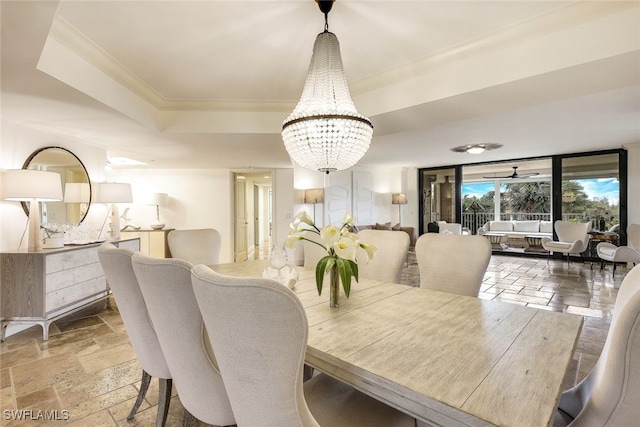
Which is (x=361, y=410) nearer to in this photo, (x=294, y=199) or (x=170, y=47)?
(x=170, y=47)

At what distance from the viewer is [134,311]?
4.46 ft

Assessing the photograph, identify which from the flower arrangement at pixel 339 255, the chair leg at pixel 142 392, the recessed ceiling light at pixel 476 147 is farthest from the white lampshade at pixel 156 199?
the recessed ceiling light at pixel 476 147

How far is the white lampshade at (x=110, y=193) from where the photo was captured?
150 inches

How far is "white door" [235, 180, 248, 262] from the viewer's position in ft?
21.7

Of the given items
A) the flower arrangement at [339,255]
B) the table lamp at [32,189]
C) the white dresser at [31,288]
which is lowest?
the white dresser at [31,288]

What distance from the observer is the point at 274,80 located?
2.82m

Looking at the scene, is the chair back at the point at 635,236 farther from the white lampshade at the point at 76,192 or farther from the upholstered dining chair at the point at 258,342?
the white lampshade at the point at 76,192

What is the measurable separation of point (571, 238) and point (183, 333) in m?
7.03

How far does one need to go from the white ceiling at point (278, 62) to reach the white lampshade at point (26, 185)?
56 cm

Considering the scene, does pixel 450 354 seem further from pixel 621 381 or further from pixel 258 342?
pixel 258 342

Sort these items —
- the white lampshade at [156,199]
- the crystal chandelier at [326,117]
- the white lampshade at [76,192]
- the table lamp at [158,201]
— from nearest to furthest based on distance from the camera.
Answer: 1. the crystal chandelier at [326,117]
2. the white lampshade at [76,192]
3. the table lamp at [158,201]
4. the white lampshade at [156,199]

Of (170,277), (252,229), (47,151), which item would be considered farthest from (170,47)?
(252,229)

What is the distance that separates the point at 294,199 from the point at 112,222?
11.1 feet
